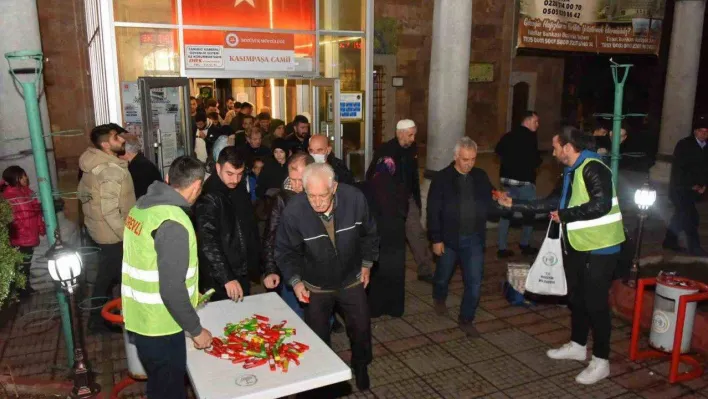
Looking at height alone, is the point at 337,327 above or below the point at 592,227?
below

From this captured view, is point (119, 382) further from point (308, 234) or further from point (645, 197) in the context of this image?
point (645, 197)

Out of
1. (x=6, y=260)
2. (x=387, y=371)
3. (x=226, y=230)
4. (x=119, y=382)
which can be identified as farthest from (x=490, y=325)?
(x=6, y=260)

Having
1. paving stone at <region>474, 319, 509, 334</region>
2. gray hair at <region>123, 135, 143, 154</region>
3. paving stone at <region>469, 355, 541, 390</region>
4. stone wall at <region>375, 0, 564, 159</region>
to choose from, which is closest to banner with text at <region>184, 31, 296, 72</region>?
gray hair at <region>123, 135, 143, 154</region>

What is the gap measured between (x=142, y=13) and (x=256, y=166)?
278 centimetres

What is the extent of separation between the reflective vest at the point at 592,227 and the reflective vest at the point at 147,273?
2975 mm

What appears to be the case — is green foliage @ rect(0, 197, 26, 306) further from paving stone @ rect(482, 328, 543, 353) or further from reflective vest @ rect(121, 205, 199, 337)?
paving stone @ rect(482, 328, 543, 353)

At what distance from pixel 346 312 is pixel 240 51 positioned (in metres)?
5.73

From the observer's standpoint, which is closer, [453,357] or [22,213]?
[453,357]

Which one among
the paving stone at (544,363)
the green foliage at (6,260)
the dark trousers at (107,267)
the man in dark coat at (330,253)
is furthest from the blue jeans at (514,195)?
the green foliage at (6,260)

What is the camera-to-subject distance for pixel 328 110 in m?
9.84

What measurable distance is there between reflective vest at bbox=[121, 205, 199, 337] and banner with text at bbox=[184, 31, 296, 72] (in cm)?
587

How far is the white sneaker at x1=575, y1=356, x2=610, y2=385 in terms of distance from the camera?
465 centimetres

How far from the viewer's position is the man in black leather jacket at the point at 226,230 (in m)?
Result: 4.34

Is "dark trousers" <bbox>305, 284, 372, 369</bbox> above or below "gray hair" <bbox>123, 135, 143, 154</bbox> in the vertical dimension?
below
